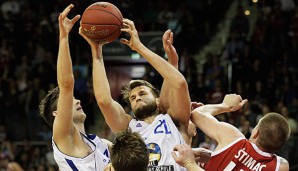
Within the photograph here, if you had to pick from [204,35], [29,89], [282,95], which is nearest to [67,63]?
[282,95]

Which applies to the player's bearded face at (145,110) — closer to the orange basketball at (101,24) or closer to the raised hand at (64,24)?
the orange basketball at (101,24)

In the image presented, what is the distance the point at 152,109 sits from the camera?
16.9ft

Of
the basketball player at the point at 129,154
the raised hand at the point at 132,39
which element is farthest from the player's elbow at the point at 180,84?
the basketball player at the point at 129,154

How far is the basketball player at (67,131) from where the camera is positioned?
4.64 metres

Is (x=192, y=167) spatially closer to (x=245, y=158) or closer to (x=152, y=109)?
(x=245, y=158)

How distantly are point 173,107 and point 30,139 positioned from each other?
805 cm

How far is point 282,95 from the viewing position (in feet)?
39.0

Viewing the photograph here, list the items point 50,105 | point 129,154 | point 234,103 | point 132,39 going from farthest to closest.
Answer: point 234,103, point 50,105, point 132,39, point 129,154

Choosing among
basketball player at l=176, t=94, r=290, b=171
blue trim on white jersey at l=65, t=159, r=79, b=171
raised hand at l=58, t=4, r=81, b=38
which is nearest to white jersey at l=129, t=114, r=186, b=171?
basketball player at l=176, t=94, r=290, b=171

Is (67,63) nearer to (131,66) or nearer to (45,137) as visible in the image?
(45,137)

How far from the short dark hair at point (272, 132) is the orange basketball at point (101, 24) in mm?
1397

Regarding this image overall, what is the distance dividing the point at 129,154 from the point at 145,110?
5.03ft

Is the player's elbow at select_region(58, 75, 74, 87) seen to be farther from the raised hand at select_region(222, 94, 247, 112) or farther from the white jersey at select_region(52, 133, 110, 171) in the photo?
Result: the raised hand at select_region(222, 94, 247, 112)

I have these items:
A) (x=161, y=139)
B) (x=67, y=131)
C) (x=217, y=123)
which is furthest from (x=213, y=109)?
(x=67, y=131)
